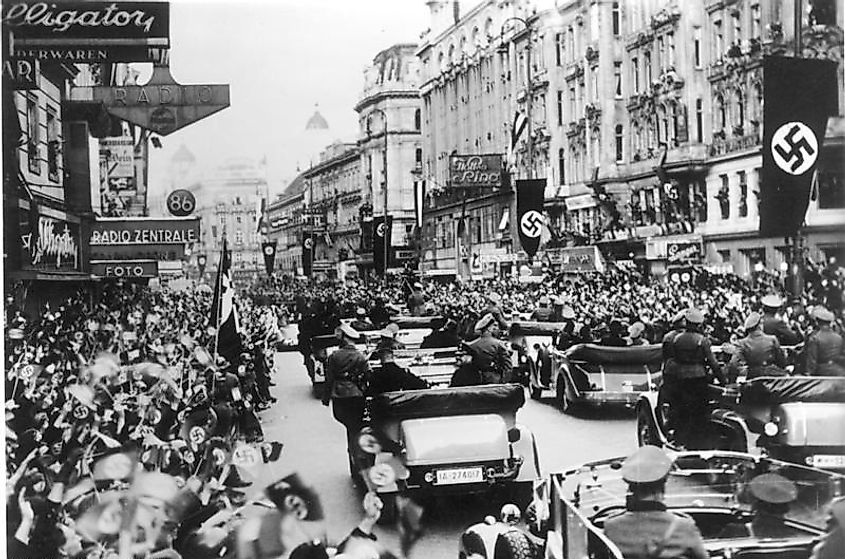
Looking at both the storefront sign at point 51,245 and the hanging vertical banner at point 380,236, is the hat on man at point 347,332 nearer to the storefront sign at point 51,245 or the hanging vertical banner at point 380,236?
the hanging vertical banner at point 380,236

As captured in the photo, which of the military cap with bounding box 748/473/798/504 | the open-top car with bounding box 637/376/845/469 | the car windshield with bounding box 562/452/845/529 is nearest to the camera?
the military cap with bounding box 748/473/798/504

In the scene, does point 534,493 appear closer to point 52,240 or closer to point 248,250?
point 248,250

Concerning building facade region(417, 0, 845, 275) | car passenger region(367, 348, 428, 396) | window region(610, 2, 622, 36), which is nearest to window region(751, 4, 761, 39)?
building facade region(417, 0, 845, 275)

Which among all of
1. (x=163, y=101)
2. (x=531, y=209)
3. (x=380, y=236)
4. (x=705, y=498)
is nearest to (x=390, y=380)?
(x=380, y=236)

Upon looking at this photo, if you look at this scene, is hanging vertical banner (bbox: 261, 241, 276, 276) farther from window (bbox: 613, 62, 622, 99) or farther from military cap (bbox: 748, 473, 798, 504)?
military cap (bbox: 748, 473, 798, 504)

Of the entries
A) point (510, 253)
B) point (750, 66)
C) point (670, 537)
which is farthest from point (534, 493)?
point (750, 66)

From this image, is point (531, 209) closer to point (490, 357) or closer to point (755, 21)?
point (490, 357)

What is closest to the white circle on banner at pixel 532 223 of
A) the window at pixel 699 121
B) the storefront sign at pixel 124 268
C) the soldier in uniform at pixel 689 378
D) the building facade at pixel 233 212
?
the soldier in uniform at pixel 689 378
